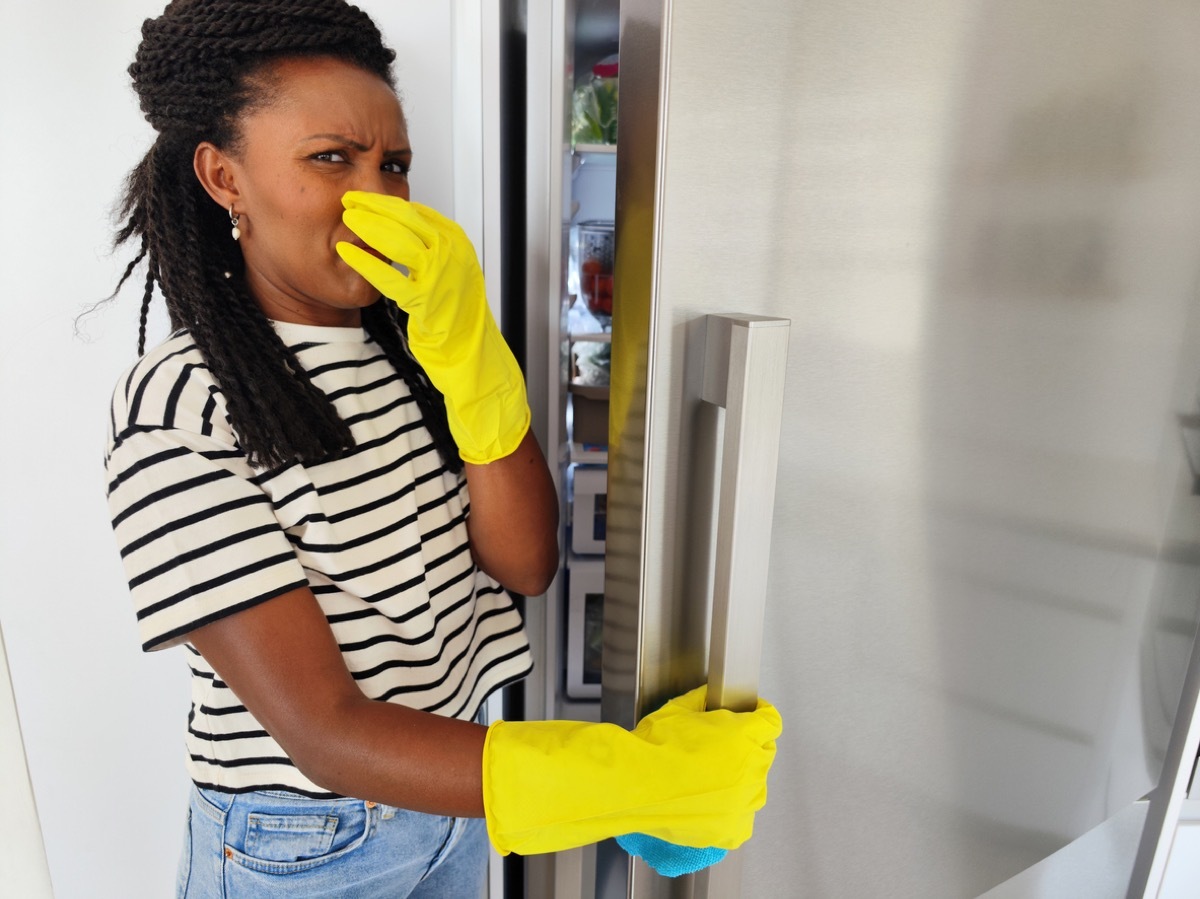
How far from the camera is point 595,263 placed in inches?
58.7

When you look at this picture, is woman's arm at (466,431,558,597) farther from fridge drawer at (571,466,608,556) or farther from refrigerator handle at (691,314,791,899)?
fridge drawer at (571,466,608,556)

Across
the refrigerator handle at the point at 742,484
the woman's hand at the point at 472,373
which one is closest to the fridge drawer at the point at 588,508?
the woman's hand at the point at 472,373

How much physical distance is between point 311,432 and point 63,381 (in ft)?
1.37

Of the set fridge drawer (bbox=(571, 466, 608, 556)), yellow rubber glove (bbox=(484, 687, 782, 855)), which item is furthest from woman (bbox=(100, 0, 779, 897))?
fridge drawer (bbox=(571, 466, 608, 556))

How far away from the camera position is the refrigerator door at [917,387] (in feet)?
1.62

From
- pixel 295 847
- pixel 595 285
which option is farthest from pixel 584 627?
pixel 295 847

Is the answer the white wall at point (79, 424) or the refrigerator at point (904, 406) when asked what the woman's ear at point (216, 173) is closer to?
the white wall at point (79, 424)

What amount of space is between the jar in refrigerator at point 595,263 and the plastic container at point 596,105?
6.6 inches

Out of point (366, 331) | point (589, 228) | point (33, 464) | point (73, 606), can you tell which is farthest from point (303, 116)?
point (589, 228)

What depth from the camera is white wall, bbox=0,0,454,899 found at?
0.84 metres

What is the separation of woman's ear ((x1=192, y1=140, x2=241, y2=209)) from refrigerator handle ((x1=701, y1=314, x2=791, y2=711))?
49 centimetres

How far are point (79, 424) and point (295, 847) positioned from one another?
0.55 metres

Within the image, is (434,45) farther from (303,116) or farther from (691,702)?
(691,702)

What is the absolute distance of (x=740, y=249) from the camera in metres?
0.50
